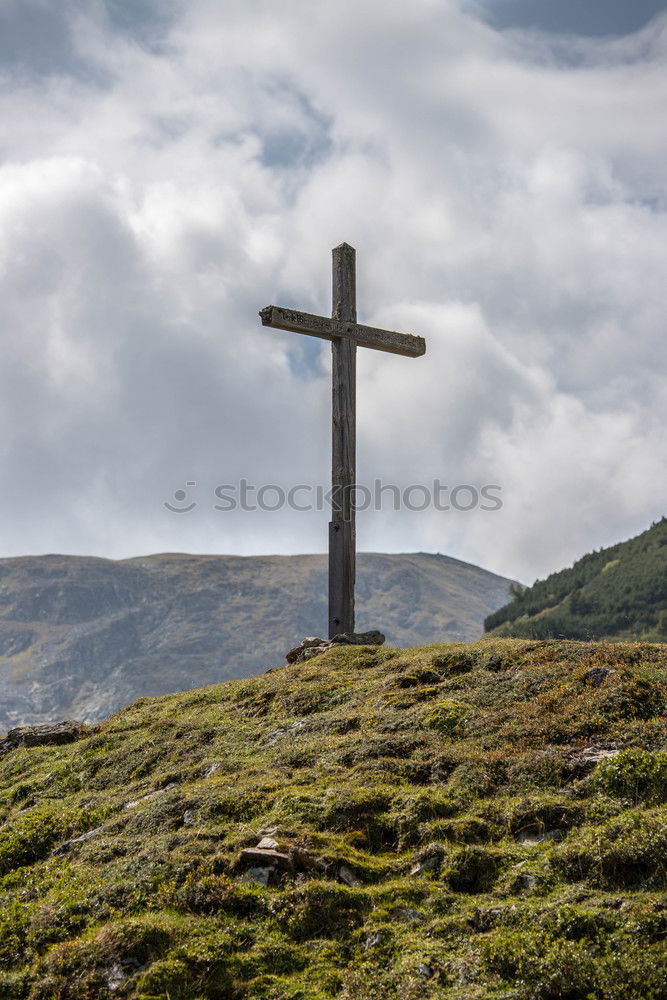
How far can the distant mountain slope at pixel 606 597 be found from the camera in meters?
80.8

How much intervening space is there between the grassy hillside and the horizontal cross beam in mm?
7848

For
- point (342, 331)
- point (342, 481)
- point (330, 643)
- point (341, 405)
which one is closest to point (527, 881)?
point (330, 643)

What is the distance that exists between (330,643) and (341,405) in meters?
4.78

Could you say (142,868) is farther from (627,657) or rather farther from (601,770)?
(627,657)

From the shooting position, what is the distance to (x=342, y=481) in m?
18.0

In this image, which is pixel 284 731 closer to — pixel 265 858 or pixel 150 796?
pixel 150 796

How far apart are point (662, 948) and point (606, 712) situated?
3840mm

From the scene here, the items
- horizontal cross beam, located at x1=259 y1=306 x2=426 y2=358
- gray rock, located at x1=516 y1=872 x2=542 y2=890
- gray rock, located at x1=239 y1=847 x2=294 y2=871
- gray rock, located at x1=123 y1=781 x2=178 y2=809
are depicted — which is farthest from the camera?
horizontal cross beam, located at x1=259 y1=306 x2=426 y2=358

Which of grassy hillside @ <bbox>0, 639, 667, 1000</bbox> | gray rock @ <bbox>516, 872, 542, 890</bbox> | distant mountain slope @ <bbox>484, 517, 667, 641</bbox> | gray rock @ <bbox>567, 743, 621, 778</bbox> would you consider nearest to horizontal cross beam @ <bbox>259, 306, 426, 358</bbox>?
grassy hillside @ <bbox>0, 639, 667, 1000</bbox>

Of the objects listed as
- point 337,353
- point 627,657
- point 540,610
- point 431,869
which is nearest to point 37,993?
point 431,869

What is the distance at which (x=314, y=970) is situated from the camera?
7.30m

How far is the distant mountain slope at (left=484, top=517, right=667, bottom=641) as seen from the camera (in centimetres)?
8075

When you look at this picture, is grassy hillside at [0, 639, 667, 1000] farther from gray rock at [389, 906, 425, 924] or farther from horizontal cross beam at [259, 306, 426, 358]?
horizontal cross beam at [259, 306, 426, 358]

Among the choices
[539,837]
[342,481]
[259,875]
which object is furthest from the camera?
[342,481]
